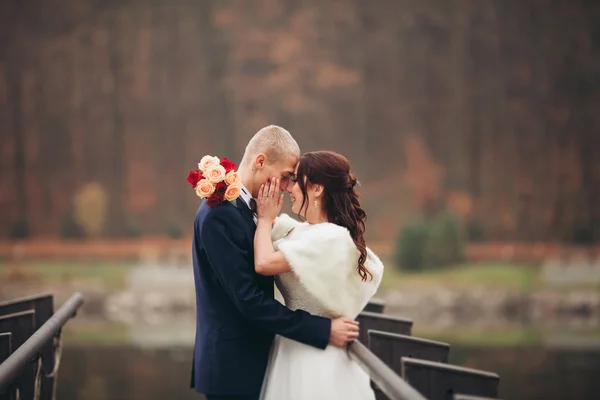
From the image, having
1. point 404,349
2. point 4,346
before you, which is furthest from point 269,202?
point 4,346

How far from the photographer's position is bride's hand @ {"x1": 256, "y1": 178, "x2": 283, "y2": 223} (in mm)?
2990

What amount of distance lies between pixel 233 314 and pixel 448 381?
862 millimetres

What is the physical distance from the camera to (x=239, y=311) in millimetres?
2951

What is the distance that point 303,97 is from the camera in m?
23.9

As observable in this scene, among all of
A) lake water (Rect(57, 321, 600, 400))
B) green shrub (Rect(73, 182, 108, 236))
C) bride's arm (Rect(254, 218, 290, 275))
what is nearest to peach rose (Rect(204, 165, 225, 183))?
bride's arm (Rect(254, 218, 290, 275))

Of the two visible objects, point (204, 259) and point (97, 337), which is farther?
point (97, 337)

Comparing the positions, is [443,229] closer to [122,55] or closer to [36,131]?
[122,55]

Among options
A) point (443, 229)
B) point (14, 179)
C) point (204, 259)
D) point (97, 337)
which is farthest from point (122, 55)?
point (204, 259)

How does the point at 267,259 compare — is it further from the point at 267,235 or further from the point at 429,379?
the point at 429,379

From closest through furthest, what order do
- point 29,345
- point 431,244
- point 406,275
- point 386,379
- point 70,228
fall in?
1. point 386,379
2. point 29,345
3. point 406,275
4. point 431,244
5. point 70,228

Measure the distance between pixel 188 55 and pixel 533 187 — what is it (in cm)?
1065

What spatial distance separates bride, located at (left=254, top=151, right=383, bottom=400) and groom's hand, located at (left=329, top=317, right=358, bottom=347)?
0.04 meters

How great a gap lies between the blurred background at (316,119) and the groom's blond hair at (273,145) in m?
19.7

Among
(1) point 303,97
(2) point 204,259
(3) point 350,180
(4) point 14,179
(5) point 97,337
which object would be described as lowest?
(5) point 97,337
